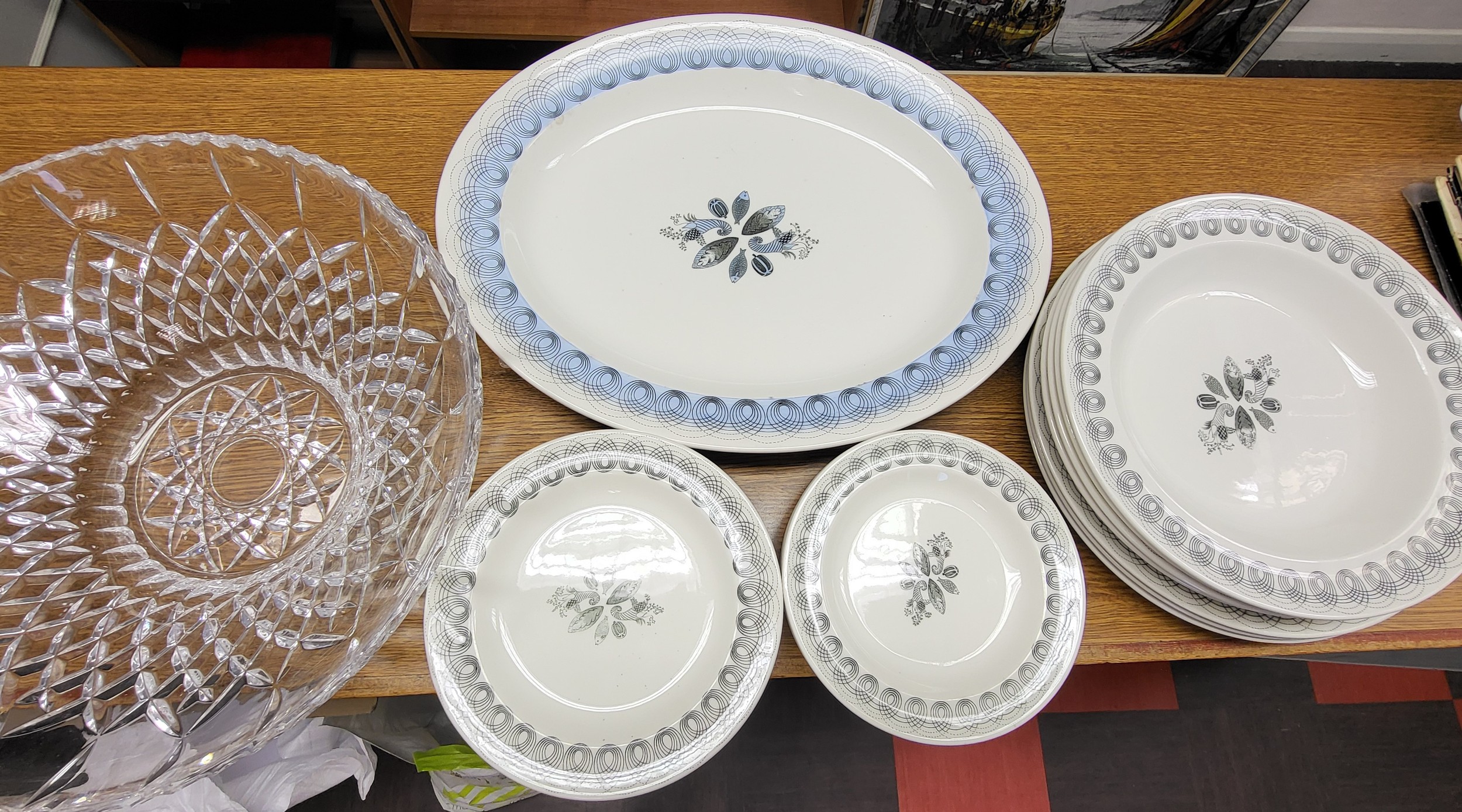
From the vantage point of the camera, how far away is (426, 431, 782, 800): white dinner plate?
1.68 ft

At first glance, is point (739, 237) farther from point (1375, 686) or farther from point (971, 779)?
point (1375, 686)

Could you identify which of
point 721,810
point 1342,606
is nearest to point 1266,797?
point 721,810

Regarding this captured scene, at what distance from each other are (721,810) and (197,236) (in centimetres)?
106

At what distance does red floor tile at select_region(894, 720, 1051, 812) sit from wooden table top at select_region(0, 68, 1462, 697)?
0.72 meters

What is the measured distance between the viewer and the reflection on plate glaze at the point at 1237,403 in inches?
23.8

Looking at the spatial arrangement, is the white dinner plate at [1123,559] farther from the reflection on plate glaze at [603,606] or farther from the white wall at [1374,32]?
→ the white wall at [1374,32]

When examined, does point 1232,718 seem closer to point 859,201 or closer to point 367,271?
point 859,201

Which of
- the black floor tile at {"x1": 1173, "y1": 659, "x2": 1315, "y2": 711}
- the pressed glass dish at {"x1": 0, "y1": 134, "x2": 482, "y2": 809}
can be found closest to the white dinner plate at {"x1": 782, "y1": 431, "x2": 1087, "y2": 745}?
the pressed glass dish at {"x1": 0, "y1": 134, "x2": 482, "y2": 809}

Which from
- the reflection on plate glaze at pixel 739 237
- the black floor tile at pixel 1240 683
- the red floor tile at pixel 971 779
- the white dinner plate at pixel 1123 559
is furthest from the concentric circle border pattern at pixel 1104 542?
the black floor tile at pixel 1240 683

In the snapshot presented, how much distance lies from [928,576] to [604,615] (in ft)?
0.83

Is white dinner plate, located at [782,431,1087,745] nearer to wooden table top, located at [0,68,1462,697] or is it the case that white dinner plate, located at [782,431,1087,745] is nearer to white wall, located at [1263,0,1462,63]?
wooden table top, located at [0,68,1462,697]

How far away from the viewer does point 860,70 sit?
27.5 inches

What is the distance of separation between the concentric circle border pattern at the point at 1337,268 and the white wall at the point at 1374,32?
1.30 meters

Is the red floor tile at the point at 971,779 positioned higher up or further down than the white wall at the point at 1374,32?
further down
